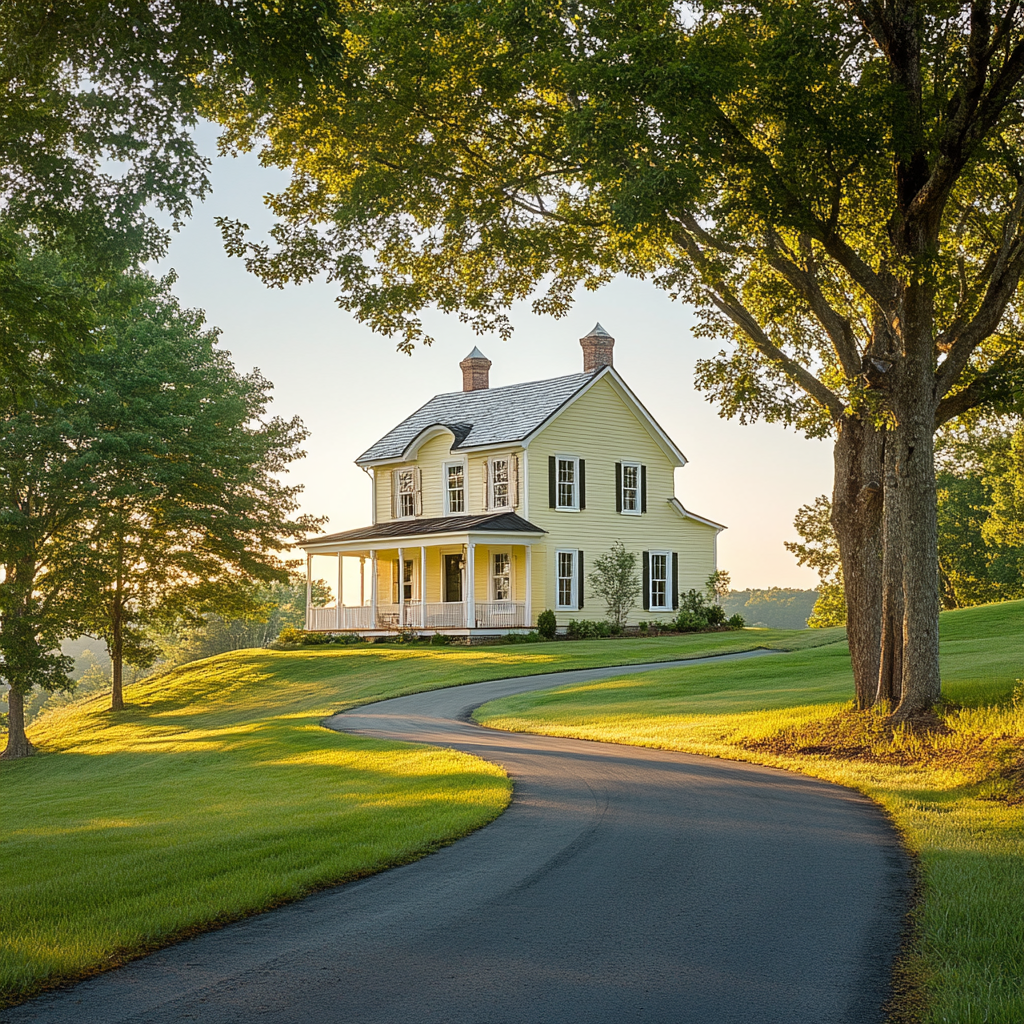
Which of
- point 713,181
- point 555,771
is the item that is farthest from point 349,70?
point 555,771

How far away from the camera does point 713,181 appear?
549 inches

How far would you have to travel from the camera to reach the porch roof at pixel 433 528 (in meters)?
35.5

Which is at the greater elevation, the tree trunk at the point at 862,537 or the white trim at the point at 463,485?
the white trim at the point at 463,485

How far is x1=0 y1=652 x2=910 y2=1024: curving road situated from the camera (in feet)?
15.6

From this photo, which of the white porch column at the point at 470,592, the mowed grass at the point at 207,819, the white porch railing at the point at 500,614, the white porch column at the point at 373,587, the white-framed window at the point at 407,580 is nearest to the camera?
the mowed grass at the point at 207,819

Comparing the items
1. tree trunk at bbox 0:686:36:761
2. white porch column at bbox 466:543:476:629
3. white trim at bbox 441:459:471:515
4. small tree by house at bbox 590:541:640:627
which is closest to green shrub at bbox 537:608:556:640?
white porch column at bbox 466:543:476:629

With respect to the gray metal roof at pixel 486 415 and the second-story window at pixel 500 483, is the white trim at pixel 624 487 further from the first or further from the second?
the second-story window at pixel 500 483

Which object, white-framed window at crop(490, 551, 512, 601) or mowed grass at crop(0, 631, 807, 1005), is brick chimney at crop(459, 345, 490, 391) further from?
mowed grass at crop(0, 631, 807, 1005)

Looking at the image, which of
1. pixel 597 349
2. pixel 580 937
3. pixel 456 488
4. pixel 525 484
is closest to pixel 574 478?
pixel 525 484

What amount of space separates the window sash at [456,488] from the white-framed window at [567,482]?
3782 millimetres

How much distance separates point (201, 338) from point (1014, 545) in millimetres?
38739

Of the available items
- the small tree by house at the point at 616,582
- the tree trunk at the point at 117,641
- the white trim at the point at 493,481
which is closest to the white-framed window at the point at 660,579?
the small tree by house at the point at 616,582

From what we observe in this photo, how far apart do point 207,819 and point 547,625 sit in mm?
24978

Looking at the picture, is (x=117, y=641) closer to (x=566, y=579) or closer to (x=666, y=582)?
(x=566, y=579)
